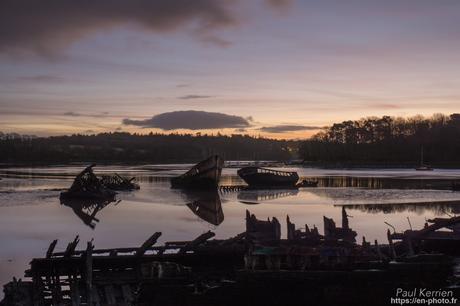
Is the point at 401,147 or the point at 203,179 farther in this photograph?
the point at 401,147

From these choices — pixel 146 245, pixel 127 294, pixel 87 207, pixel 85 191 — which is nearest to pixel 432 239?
pixel 146 245

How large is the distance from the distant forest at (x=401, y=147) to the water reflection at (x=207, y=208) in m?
107

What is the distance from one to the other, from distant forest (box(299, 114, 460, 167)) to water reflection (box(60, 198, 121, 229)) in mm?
114803

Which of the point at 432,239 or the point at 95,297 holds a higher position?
the point at 432,239

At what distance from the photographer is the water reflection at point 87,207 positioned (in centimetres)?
3375

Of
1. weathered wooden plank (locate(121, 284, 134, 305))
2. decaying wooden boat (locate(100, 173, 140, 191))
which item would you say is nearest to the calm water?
weathered wooden plank (locate(121, 284, 134, 305))

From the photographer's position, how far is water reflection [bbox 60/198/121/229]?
3375 centimetres

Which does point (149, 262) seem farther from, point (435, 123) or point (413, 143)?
point (435, 123)

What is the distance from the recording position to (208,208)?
1599 inches

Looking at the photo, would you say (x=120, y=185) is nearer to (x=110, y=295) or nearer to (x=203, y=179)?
(x=203, y=179)

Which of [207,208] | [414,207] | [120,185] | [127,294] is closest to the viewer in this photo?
[127,294]

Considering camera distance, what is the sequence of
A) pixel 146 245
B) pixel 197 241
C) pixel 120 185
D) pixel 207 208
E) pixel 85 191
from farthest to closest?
1. pixel 120 185
2. pixel 85 191
3. pixel 207 208
4. pixel 197 241
5. pixel 146 245

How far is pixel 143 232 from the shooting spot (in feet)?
90.6

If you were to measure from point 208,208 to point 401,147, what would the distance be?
136678 mm
